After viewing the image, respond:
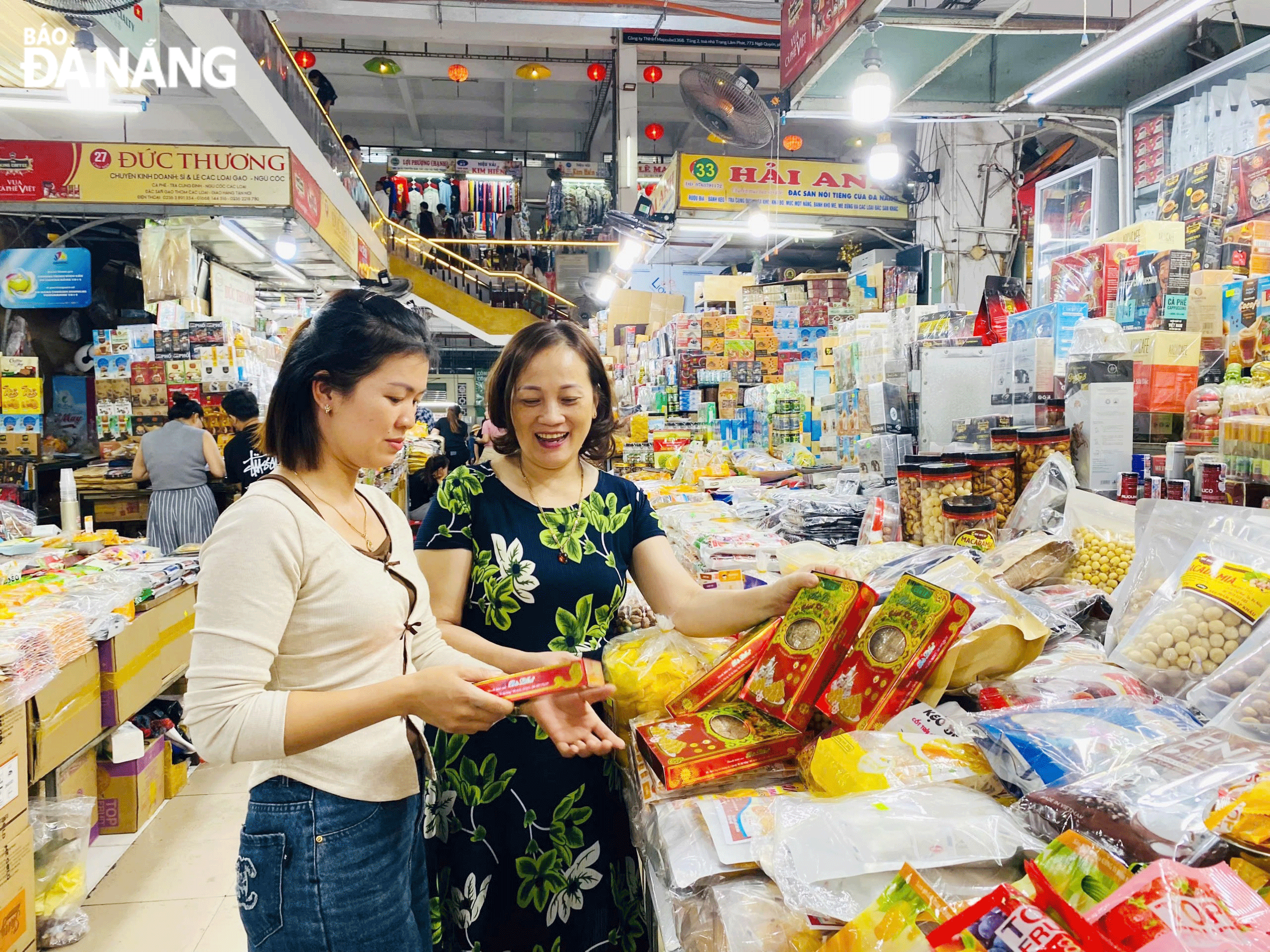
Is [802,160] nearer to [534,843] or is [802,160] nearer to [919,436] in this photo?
[919,436]

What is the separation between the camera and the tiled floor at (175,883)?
257 centimetres

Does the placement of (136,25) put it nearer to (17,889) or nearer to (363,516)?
(17,889)

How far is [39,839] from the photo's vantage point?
2525 millimetres

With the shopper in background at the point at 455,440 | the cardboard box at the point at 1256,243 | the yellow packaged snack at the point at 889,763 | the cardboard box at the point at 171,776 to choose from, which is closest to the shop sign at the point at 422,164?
the shopper in background at the point at 455,440

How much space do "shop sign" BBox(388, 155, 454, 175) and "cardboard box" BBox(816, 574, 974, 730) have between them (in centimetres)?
1504

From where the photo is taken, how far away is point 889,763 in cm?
106

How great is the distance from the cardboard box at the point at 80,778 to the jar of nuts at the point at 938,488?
9.24ft

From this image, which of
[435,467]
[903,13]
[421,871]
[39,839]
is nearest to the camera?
[421,871]

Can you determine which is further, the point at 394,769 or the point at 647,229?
the point at 647,229

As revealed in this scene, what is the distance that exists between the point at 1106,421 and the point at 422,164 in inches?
571

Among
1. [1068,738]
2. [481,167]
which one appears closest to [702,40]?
[481,167]

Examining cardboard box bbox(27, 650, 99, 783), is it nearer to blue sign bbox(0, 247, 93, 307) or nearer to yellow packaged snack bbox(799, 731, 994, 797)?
yellow packaged snack bbox(799, 731, 994, 797)

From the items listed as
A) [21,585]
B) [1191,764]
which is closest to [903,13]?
[1191,764]

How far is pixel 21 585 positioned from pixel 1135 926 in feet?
10.9
